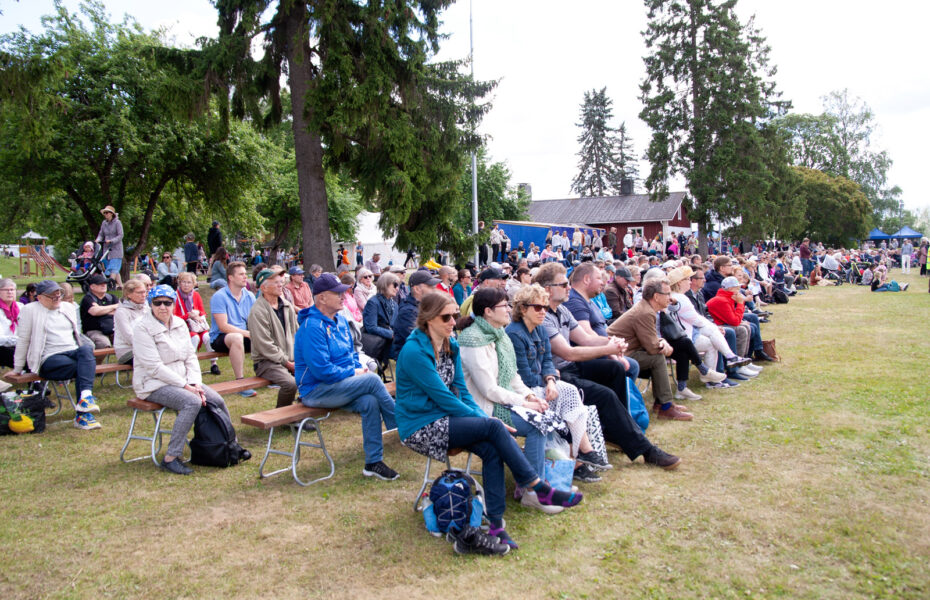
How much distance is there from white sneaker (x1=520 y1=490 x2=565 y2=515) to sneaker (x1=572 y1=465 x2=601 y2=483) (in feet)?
1.74

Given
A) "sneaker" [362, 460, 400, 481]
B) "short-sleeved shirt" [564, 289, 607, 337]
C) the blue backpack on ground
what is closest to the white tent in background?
"short-sleeved shirt" [564, 289, 607, 337]

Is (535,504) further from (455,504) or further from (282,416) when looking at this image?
(282,416)

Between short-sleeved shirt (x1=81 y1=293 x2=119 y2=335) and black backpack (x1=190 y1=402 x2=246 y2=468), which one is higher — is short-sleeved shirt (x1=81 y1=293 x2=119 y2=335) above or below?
above

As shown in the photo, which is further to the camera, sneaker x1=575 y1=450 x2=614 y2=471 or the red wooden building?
the red wooden building

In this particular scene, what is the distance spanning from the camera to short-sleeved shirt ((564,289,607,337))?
600 cm

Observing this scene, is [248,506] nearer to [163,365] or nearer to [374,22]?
[163,365]

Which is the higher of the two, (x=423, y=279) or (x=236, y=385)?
(x=423, y=279)

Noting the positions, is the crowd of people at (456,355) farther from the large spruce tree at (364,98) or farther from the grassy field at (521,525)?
the large spruce tree at (364,98)

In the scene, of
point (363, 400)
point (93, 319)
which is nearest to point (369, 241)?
point (93, 319)

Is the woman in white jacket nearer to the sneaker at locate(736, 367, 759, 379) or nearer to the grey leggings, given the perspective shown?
the grey leggings

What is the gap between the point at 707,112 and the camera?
103ft

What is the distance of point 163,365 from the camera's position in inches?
193

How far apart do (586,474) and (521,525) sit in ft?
2.91

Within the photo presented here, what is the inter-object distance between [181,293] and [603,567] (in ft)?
21.3
